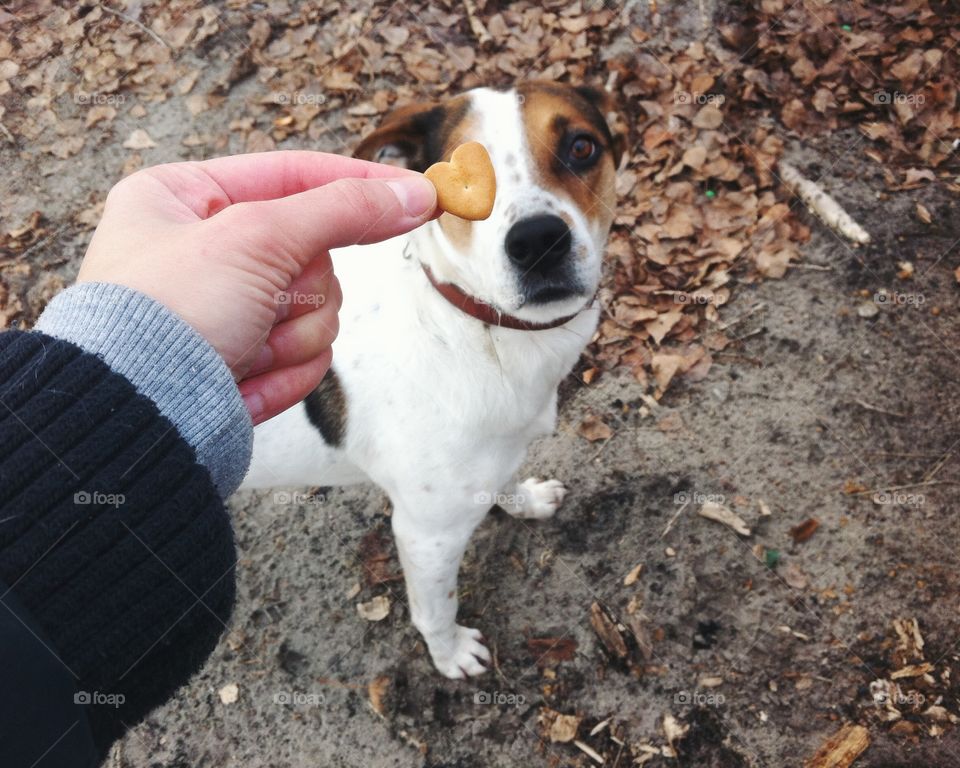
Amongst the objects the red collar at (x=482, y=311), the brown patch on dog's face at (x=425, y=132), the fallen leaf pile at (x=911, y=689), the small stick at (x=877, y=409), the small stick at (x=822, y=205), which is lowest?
the fallen leaf pile at (x=911, y=689)

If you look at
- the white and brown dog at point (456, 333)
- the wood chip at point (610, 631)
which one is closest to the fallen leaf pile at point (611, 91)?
the wood chip at point (610, 631)

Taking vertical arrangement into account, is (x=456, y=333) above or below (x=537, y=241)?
below

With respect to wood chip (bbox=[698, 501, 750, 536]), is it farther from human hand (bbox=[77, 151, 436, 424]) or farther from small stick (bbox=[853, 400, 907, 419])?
human hand (bbox=[77, 151, 436, 424])

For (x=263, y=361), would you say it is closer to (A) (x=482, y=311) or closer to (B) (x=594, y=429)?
(A) (x=482, y=311)

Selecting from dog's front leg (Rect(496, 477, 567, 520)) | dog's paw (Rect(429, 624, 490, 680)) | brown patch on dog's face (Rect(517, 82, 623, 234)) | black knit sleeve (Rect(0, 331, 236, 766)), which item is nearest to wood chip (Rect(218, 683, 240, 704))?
dog's paw (Rect(429, 624, 490, 680))

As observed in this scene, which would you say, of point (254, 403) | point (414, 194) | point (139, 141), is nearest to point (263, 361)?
point (254, 403)

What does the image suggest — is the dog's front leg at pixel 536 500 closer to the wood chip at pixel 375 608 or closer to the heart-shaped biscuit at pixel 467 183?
the wood chip at pixel 375 608
